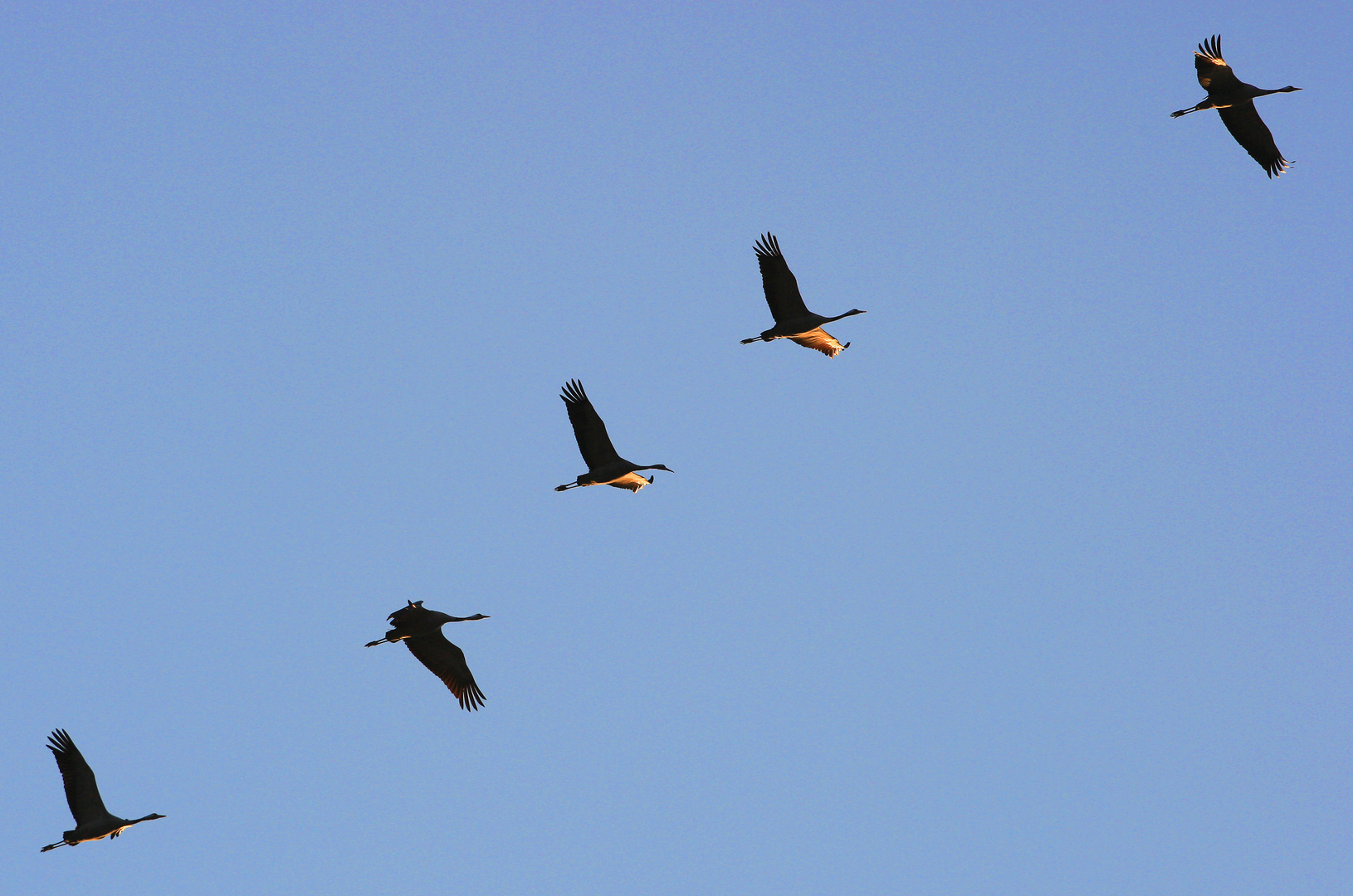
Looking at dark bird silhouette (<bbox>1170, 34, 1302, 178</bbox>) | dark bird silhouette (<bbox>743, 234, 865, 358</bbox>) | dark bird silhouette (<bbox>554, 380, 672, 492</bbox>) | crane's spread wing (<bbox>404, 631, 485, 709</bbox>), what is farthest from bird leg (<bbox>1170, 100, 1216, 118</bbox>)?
crane's spread wing (<bbox>404, 631, 485, 709</bbox>)

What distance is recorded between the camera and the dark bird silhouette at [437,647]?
68.9 feet

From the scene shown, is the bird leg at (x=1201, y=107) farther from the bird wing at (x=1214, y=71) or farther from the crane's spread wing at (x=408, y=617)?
the crane's spread wing at (x=408, y=617)

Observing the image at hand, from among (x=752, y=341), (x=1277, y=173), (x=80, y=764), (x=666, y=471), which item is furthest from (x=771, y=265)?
(x=80, y=764)

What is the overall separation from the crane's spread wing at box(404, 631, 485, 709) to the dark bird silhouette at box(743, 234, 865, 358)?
9170mm

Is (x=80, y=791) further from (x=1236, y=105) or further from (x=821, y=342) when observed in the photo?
(x=1236, y=105)

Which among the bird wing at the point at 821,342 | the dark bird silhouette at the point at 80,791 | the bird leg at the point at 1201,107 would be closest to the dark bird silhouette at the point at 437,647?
the dark bird silhouette at the point at 80,791

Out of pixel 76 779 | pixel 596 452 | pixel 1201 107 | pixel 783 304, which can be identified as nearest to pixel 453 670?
pixel 596 452

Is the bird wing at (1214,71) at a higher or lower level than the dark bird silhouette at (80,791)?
higher

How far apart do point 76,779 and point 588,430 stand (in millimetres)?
12527

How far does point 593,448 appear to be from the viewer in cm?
2222

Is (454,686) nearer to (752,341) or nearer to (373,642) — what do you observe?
(373,642)

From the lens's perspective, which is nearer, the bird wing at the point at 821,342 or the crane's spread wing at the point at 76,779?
the crane's spread wing at the point at 76,779

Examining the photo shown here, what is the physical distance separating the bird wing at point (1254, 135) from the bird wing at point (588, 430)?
1461cm

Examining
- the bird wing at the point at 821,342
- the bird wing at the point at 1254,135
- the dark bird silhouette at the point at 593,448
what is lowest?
the dark bird silhouette at the point at 593,448
